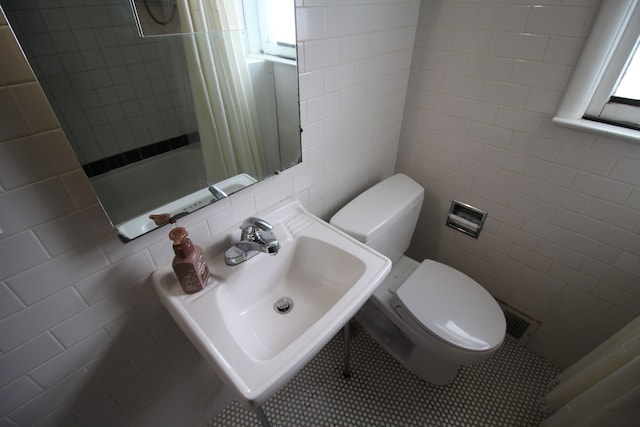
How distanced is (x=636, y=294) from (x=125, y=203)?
175 centimetres

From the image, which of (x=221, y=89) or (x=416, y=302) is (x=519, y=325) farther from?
(x=221, y=89)

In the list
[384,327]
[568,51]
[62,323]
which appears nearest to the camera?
[62,323]

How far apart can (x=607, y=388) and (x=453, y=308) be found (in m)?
0.48

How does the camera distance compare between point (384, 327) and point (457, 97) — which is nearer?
point (457, 97)

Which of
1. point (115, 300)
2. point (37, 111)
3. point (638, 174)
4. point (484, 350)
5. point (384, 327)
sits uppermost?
point (37, 111)

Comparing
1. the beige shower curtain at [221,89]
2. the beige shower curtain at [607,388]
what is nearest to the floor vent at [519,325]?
the beige shower curtain at [607,388]

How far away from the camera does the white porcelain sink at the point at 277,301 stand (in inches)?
27.0

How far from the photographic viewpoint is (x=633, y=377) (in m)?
0.85

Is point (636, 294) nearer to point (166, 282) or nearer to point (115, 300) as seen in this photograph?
point (166, 282)

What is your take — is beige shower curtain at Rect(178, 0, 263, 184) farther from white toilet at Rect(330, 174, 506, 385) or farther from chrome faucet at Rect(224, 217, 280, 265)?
white toilet at Rect(330, 174, 506, 385)

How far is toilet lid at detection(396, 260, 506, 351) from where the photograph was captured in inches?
45.9

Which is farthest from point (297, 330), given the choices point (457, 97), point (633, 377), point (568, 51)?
point (568, 51)

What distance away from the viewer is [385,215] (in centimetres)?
128

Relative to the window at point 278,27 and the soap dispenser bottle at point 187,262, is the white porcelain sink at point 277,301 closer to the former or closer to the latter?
the soap dispenser bottle at point 187,262
